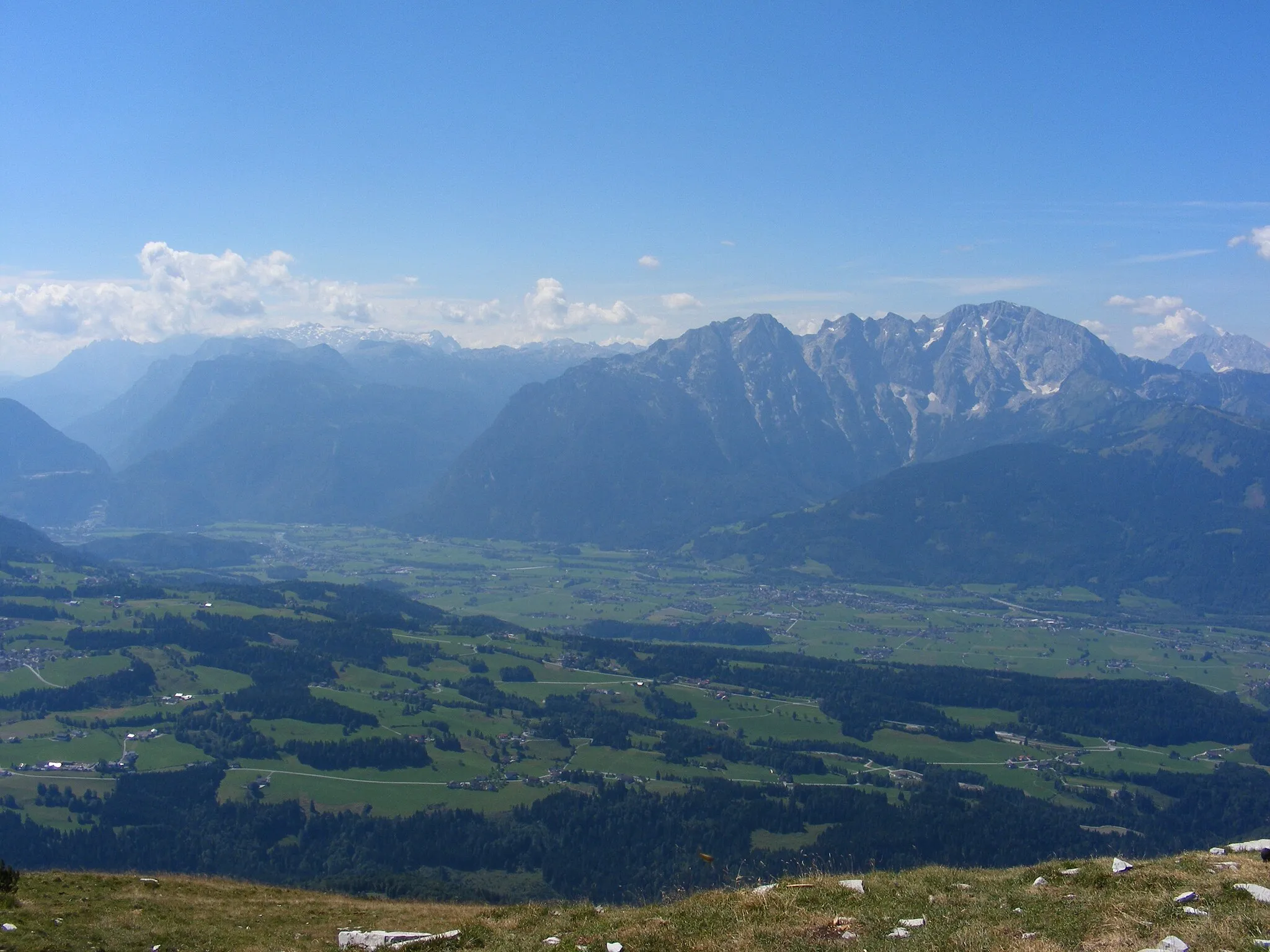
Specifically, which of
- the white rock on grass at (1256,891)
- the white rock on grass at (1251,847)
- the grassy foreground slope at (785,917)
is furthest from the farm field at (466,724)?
the white rock on grass at (1256,891)

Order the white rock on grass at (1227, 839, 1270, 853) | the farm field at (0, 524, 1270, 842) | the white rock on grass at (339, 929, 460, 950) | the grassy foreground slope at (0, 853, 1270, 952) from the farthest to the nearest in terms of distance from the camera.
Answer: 1. the farm field at (0, 524, 1270, 842)
2. the white rock on grass at (1227, 839, 1270, 853)
3. the white rock on grass at (339, 929, 460, 950)
4. the grassy foreground slope at (0, 853, 1270, 952)

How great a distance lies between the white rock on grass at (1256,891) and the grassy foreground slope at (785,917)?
16cm

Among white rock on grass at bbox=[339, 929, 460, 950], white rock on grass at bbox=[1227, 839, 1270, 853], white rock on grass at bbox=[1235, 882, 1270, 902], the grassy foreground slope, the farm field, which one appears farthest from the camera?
the farm field

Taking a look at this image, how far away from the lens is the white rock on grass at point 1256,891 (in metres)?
16.0

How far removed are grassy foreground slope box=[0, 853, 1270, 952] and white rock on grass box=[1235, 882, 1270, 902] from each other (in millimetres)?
164

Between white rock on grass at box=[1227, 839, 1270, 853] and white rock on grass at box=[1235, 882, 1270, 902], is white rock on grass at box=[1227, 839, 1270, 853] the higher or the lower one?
the lower one

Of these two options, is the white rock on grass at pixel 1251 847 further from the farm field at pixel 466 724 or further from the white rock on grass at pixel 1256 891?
the farm field at pixel 466 724

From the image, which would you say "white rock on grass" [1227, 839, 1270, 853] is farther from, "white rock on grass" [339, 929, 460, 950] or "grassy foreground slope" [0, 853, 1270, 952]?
"white rock on grass" [339, 929, 460, 950]

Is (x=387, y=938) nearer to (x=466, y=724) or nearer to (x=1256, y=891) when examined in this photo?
(x=1256, y=891)

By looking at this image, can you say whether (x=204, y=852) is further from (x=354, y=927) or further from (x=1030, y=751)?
(x=1030, y=751)

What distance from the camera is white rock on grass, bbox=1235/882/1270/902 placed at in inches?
632

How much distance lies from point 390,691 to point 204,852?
45.6 meters

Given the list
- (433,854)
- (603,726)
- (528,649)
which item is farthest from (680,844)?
(528,649)

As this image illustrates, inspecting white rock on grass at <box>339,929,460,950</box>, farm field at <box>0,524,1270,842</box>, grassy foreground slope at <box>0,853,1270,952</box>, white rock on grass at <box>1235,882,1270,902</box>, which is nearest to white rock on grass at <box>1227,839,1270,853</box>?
grassy foreground slope at <box>0,853,1270,952</box>
